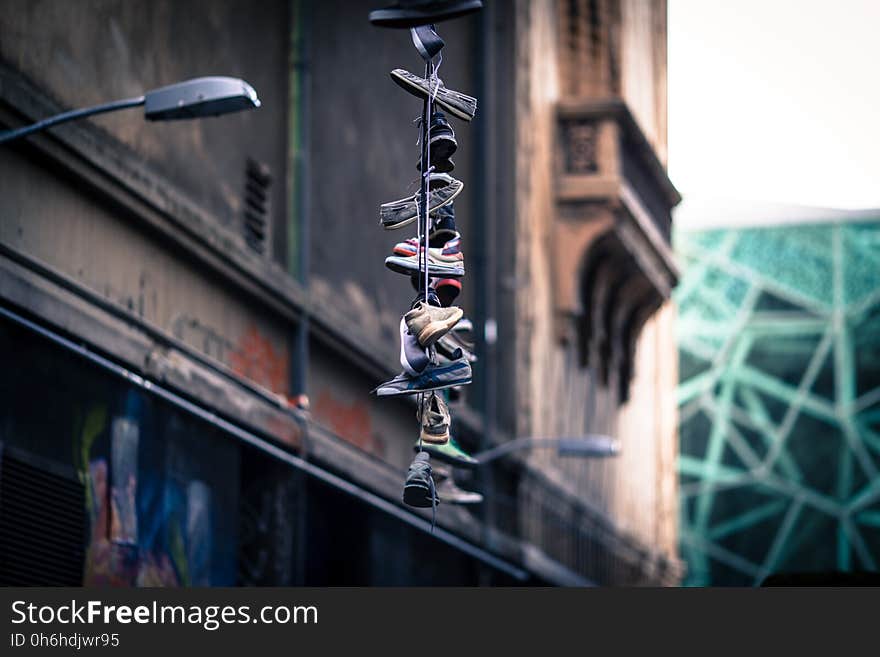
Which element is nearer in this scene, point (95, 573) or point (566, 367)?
point (95, 573)

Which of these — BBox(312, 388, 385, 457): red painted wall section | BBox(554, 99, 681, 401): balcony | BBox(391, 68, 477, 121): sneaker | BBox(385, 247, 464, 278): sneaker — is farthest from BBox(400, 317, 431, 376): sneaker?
BBox(554, 99, 681, 401): balcony

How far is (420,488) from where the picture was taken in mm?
13234

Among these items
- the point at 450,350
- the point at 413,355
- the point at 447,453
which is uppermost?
the point at 450,350

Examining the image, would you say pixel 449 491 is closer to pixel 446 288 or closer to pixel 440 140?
pixel 446 288

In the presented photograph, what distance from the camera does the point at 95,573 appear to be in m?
20.5

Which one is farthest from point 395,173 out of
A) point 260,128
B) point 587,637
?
point 587,637

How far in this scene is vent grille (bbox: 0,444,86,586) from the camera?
19.4 metres

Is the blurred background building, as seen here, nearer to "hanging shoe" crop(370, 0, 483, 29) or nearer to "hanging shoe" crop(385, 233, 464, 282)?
"hanging shoe" crop(385, 233, 464, 282)

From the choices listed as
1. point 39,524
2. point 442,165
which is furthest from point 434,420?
point 39,524

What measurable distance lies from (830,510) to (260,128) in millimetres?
52525

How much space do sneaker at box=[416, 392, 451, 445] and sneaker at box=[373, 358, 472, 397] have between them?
0.59ft

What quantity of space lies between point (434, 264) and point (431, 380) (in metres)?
0.83

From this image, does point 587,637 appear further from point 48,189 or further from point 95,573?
point 48,189

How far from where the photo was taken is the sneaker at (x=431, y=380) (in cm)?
1349
